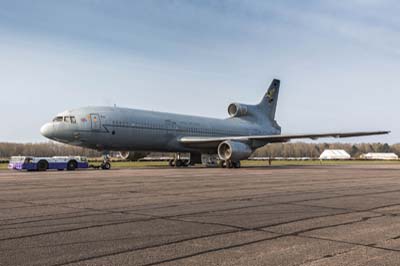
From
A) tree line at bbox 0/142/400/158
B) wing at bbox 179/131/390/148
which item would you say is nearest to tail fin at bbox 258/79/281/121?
wing at bbox 179/131/390/148

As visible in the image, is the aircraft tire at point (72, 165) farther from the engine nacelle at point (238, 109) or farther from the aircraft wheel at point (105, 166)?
the engine nacelle at point (238, 109)

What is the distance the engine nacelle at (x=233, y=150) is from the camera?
116 feet

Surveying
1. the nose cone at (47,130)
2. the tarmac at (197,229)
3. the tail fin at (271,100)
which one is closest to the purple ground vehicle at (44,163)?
the nose cone at (47,130)

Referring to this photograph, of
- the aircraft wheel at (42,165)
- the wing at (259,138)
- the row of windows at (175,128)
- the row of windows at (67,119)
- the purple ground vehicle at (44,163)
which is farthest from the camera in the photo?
the wing at (259,138)

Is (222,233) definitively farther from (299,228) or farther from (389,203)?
(389,203)

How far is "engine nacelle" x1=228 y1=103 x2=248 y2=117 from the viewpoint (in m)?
47.4

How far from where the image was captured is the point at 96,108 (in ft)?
109

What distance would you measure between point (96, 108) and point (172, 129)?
6.92 metres

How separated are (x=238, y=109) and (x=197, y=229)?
39497 millimetres

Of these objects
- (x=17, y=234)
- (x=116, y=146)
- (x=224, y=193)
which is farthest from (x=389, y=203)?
(x=116, y=146)

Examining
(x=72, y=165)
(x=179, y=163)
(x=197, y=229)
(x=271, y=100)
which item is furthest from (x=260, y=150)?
(x=197, y=229)

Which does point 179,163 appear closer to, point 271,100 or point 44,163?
point 44,163

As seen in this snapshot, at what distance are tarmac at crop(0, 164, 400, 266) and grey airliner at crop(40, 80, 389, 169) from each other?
18.6 m

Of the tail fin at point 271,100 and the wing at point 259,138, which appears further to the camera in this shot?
the tail fin at point 271,100
